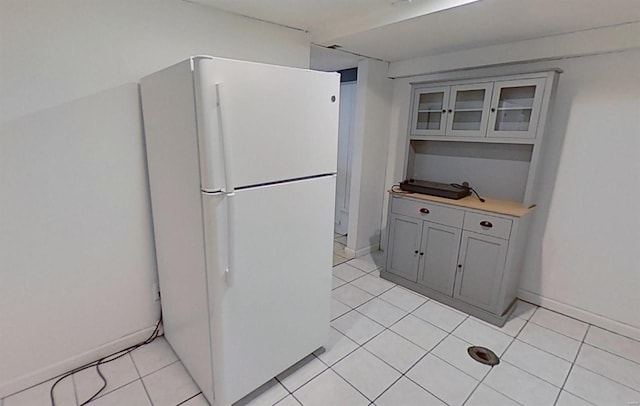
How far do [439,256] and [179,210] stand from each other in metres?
2.08

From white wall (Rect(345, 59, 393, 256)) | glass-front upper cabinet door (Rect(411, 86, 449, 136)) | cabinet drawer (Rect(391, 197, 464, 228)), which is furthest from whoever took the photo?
white wall (Rect(345, 59, 393, 256))

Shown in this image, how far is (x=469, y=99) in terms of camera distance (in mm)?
2695

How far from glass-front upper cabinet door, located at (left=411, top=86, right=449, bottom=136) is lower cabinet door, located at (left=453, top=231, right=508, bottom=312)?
995mm

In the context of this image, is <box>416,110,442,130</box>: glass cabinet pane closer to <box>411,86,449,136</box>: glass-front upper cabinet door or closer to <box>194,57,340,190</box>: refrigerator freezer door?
<box>411,86,449,136</box>: glass-front upper cabinet door

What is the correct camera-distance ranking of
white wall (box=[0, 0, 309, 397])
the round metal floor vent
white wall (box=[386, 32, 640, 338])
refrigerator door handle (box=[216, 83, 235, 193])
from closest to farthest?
refrigerator door handle (box=[216, 83, 235, 193]), white wall (box=[0, 0, 309, 397]), the round metal floor vent, white wall (box=[386, 32, 640, 338])

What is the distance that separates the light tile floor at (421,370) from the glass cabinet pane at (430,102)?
179cm

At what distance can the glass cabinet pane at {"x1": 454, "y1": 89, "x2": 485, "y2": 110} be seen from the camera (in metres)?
2.64

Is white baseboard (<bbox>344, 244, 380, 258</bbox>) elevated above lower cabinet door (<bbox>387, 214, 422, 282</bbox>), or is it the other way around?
lower cabinet door (<bbox>387, 214, 422, 282</bbox>)

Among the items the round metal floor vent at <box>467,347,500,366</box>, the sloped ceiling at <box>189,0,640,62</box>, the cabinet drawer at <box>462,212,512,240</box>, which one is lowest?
the round metal floor vent at <box>467,347,500,366</box>

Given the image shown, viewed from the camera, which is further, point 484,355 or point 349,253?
point 349,253

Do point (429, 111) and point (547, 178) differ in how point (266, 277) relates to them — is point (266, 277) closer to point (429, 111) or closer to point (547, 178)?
point (429, 111)

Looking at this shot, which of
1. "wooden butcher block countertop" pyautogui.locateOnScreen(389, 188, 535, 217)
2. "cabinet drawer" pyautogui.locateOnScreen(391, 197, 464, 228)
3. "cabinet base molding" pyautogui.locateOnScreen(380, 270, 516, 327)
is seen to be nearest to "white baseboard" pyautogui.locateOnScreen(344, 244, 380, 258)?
"cabinet base molding" pyautogui.locateOnScreen(380, 270, 516, 327)

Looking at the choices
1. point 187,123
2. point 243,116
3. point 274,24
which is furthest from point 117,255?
point 274,24

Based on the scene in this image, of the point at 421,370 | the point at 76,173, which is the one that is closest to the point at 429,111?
the point at 421,370
